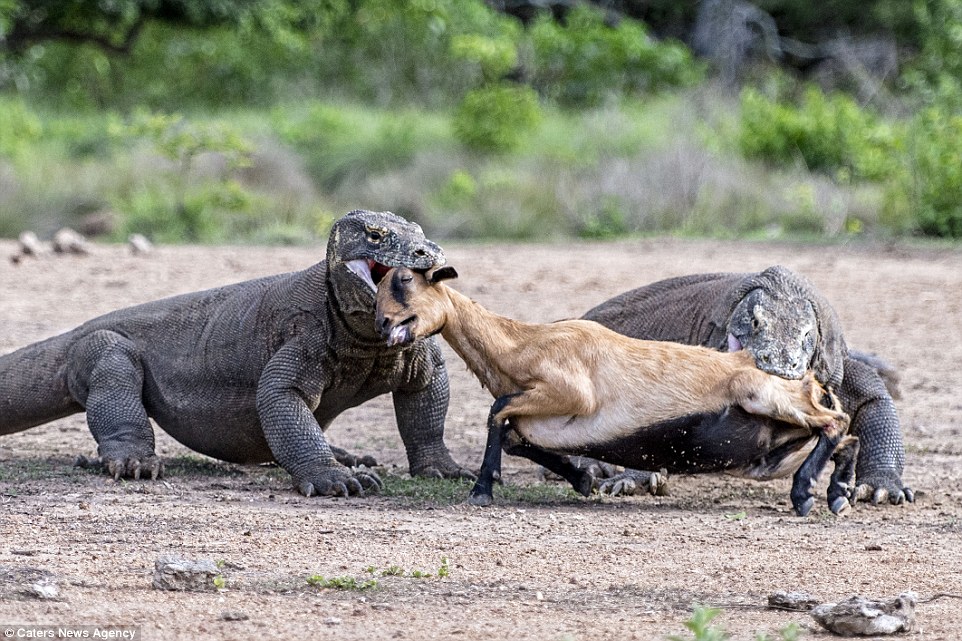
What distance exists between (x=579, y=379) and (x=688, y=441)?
0.52 m

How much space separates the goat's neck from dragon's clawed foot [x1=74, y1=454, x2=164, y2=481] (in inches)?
69.2

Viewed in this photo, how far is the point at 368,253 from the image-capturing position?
6.64 m

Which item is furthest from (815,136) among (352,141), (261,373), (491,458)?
(491,458)

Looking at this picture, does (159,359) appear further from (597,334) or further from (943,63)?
(943,63)

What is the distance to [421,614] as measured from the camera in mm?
4645

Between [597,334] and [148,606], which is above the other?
[597,334]

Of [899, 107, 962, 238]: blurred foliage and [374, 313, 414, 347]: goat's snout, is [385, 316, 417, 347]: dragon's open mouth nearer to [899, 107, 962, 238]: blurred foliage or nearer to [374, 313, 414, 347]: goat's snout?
[374, 313, 414, 347]: goat's snout

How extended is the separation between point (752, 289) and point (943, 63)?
56.6 feet

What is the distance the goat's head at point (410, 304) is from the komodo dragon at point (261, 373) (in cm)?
9

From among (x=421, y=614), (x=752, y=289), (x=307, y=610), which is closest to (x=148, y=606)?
(x=307, y=610)

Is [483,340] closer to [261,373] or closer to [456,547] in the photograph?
[456,547]

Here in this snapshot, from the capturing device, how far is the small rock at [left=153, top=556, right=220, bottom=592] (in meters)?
4.81

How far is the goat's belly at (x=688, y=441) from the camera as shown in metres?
6.28

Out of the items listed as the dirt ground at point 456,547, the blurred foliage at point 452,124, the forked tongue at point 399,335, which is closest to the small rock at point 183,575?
the dirt ground at point 456,547
